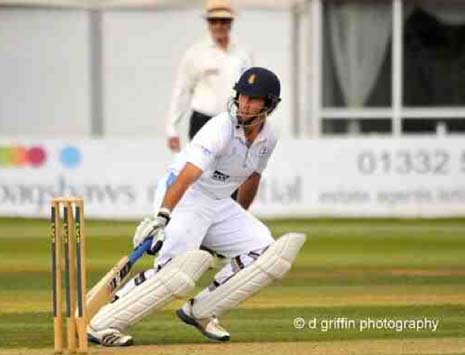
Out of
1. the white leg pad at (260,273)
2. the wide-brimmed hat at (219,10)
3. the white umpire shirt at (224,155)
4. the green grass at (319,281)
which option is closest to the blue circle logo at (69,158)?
the green grass at (319,281)

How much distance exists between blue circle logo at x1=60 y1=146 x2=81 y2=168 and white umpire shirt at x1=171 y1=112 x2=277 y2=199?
29.1 ft

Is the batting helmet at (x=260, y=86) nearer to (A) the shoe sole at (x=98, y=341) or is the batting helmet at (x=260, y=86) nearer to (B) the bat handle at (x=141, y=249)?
(B) the bat handle at (x=141, y=249)

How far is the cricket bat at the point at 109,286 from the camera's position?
7746 millimetres

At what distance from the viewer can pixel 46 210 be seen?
16.9m

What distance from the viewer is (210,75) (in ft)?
36.3

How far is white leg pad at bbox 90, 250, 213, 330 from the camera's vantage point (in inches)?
304

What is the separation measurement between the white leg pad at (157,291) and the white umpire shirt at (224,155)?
414mm

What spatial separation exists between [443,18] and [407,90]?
0.99 metres

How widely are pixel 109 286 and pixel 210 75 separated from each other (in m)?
3.46

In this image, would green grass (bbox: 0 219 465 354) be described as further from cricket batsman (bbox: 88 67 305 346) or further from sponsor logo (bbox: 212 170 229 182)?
sponsor logo (bbox: 212 170 229 182)

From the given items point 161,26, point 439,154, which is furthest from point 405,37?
point 439,154

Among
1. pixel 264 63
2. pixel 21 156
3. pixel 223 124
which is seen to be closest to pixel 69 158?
pixel 21 156

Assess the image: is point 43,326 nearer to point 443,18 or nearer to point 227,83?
point 227,83

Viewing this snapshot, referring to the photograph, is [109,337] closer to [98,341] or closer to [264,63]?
[98,341]
